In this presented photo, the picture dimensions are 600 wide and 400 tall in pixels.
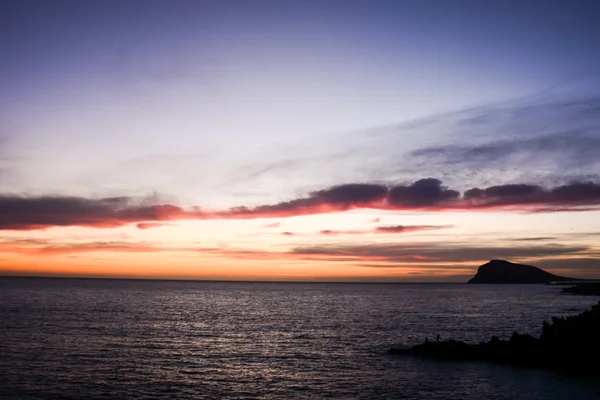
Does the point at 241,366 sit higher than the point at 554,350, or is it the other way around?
the point at 554,350

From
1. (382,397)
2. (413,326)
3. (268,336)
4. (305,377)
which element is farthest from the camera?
(413,326)

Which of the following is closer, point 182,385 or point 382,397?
point 382,397

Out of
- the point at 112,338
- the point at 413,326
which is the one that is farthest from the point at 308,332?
the point at 112,338

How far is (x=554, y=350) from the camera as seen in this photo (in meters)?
53.6

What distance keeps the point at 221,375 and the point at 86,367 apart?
531 inches

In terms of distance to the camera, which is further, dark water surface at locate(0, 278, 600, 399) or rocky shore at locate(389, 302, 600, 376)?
rocky shore at locate(389, 302, 600, 376)

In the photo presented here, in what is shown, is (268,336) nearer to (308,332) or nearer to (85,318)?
(308,332)

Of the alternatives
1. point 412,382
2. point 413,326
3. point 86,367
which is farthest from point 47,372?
point 413,326

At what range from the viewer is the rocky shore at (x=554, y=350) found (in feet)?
170

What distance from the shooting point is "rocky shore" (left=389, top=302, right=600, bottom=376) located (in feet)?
170

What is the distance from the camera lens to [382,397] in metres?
40.9

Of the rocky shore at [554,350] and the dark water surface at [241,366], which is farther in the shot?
the rocky shore at [554,350]

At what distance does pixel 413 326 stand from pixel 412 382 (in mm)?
46862

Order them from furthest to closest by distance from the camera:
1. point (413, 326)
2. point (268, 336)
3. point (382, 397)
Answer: point (413, 326)
point (268, 336)
point (382, 397)
